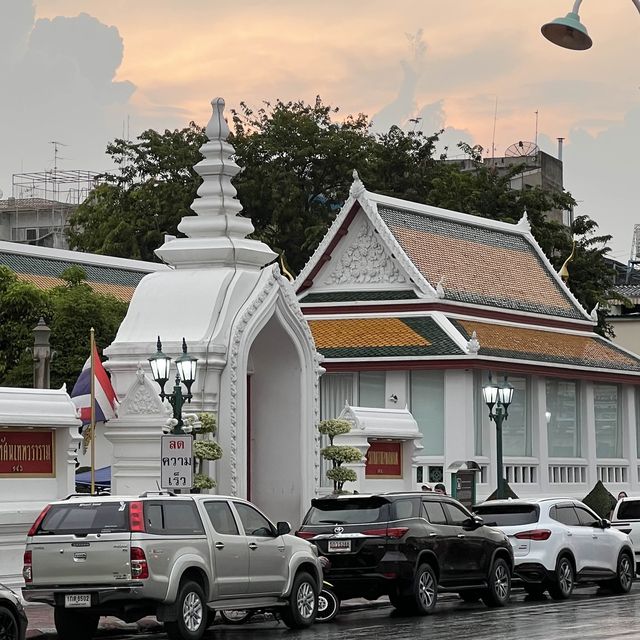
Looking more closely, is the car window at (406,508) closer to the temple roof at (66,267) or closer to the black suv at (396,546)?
→ the black suv at (396,546)

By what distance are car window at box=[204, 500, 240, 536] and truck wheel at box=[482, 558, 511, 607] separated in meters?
5.81

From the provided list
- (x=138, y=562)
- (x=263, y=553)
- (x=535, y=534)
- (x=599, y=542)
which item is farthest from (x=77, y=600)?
(x=599, y=542)

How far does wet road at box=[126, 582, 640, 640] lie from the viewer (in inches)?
770

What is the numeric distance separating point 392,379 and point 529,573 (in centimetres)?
1471

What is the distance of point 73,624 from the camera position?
1934 centimetres

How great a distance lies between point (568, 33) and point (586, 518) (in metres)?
9.95

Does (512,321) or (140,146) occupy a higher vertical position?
(140,146)

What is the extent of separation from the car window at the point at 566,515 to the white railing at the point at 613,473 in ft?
61.2

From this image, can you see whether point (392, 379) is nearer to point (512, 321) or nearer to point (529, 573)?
point (512, 321)

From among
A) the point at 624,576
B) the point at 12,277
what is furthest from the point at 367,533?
the point at 12,277

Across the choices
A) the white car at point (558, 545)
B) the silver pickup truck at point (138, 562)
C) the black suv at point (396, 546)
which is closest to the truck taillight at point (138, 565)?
the silver pickup truck at point (138, 562)

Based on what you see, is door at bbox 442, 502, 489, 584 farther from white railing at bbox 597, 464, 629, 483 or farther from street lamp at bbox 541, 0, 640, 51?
white railing at bbox 597, 464, 629, 483

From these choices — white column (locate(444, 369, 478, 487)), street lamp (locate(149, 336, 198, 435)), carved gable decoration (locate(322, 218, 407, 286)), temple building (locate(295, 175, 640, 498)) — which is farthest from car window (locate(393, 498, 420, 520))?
carved gable decoration (locate(322, 218, 407, 286))

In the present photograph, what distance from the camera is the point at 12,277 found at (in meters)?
42.2
